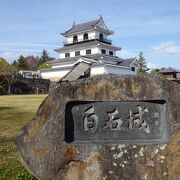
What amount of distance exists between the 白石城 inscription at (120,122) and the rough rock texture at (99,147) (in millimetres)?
77

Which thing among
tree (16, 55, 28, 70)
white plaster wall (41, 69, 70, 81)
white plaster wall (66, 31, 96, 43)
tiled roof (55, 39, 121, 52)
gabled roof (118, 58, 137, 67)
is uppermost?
white plaster wall (66, 31, 96, 43)

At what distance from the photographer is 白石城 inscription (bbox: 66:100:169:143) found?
3.46 meters

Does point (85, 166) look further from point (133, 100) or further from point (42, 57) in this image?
point (42, 57)

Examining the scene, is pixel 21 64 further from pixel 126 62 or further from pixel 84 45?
pixel 126 62

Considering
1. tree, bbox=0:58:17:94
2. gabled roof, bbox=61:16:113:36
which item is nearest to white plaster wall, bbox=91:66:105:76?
gabled roof, bbox=61:16:113:36

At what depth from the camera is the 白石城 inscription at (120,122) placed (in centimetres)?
346

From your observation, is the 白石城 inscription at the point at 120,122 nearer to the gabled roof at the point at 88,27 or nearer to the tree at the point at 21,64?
the gabled roof at the point at 88,27

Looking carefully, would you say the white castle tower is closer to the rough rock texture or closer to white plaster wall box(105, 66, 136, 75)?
white plaster wall box(105, 66, 136, 75)

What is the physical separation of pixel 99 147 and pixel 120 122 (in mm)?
364

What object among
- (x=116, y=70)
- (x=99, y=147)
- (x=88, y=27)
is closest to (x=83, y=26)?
(x=88, y=27)

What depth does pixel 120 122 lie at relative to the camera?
11.5ft

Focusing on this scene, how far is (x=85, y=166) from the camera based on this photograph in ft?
11.3

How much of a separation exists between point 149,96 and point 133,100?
18cm

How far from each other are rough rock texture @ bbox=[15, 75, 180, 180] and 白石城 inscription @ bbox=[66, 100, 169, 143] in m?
0.08
